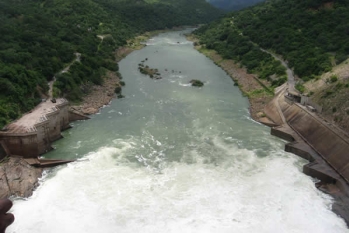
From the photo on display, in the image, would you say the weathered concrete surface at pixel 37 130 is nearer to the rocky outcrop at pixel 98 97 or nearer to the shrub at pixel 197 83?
the rocky outcrop at pixel 98 97

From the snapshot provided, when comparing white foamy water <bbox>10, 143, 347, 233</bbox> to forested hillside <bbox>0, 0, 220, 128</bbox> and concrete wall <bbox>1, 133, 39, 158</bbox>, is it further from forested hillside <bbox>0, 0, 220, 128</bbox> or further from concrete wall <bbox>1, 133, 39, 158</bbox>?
forested hillside <bbox>0, 0, 220, 128</bbox>

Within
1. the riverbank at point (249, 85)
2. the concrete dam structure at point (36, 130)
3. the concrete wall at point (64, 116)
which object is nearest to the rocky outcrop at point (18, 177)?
the concrete dam structure at point (36, 130)

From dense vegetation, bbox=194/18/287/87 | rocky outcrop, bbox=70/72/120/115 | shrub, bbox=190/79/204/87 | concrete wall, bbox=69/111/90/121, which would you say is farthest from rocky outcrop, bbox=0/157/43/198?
dense vegetation, bbox=194/18/287/87

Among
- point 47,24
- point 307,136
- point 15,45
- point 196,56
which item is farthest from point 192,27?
point 307,136

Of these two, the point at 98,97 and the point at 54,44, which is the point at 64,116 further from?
the point at 54,44

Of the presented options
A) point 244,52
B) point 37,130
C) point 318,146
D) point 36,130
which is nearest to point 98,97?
point 37,130
